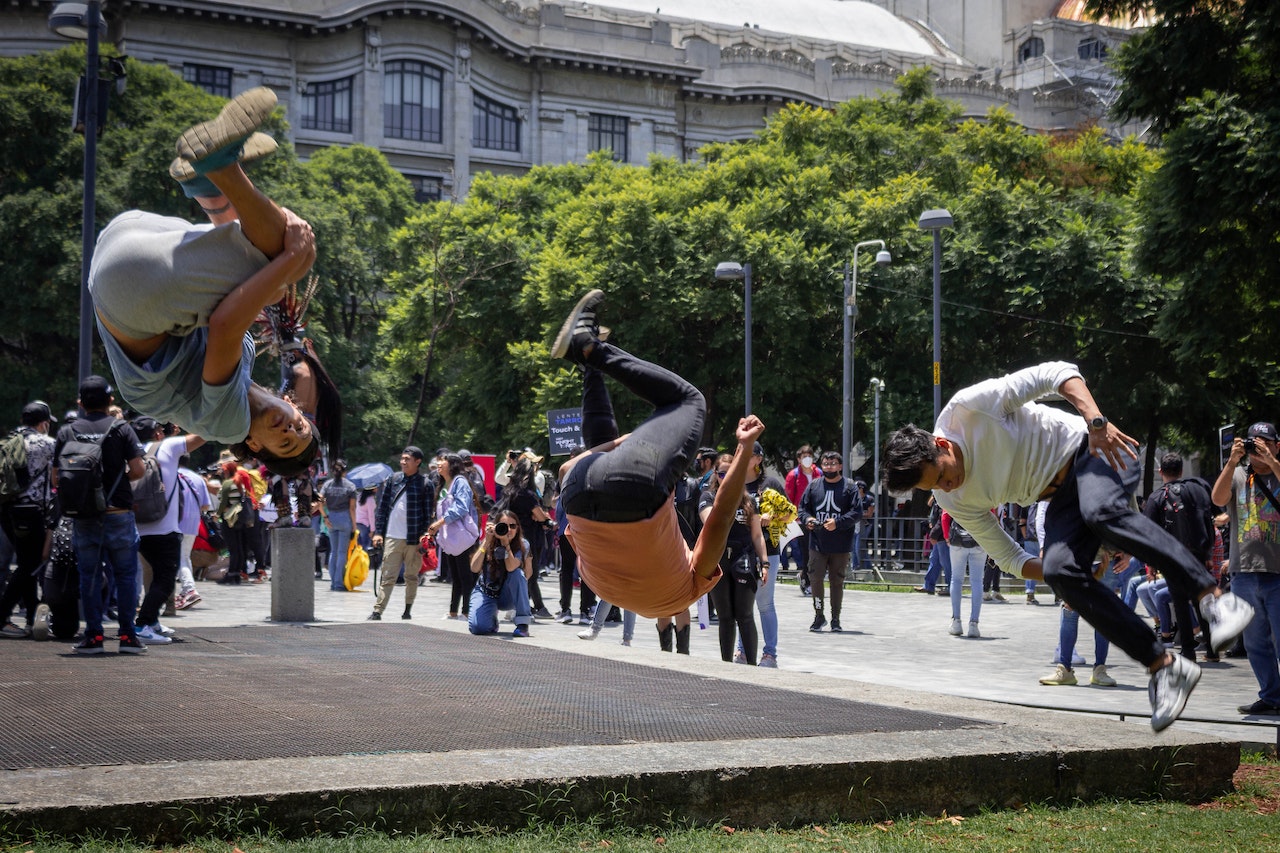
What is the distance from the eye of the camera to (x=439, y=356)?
4309 cm

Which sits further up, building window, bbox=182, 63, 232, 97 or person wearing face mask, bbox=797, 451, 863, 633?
building window, bbox=182, 63, 232, 97

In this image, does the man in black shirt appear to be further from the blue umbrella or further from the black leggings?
the blue umbrella

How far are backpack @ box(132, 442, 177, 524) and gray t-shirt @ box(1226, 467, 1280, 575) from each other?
9823 millimetres

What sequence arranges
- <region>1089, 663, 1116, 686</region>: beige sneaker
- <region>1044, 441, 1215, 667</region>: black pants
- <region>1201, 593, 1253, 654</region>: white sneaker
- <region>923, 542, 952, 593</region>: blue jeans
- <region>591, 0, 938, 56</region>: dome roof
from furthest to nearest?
1. <region>591, 0, 938, 56</region>: dome roof
2. <region>923, 542, 952, 593</region>: blue jeans
3. <region>1089, 663, 1116, 686</region>: beige sneaker
4. <region>1044, 441, 1215, 667</region>: black pants
5. <region>1201, 593, 1253, 654</region>: white sneaker

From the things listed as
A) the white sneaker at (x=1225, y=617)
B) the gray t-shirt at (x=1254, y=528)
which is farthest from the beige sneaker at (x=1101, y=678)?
the white sneaker at (x=1225, y=617)

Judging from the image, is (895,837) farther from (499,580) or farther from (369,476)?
(369,476)

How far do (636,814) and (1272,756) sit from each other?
519cm

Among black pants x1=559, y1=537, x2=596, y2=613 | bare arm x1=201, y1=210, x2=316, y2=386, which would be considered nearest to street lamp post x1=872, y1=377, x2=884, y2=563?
black pants x1=559, y1=537, x2=596, y2=613

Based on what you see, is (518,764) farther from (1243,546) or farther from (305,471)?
Result: (1243,546)

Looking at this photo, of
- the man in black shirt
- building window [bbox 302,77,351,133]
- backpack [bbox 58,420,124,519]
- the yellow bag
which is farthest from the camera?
building window [bbox 302,77,351,133]

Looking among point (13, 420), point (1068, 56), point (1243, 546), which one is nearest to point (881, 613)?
point (1243, 546)

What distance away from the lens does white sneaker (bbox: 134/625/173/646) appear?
520 inches

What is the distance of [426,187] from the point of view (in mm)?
61250

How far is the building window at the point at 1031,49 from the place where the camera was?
8119 cm
